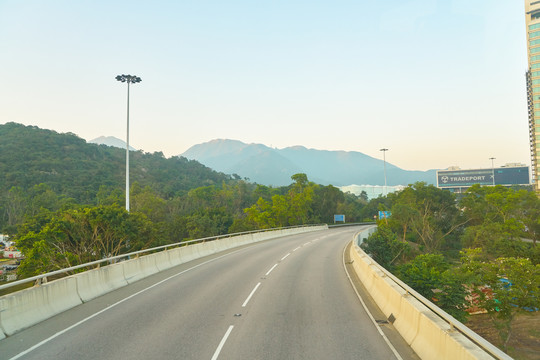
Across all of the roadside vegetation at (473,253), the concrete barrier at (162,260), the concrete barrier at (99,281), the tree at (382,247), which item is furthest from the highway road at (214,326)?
the tree at (382,247)

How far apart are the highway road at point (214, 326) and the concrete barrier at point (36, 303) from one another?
0.80 ft

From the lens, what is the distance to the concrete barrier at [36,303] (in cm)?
819

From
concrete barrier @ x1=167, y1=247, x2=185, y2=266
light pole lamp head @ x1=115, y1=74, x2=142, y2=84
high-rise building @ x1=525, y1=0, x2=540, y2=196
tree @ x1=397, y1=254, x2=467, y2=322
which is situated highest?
high-rise building @ x1=525, y1=0, x2=540, y2=196

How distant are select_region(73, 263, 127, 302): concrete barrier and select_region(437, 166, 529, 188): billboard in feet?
676

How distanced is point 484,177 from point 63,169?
205958 mm

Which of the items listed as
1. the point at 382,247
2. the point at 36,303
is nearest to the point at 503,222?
the point at 382,247

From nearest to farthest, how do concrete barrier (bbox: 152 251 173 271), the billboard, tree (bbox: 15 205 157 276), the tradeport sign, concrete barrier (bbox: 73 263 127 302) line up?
concrete barrier (bbox: 73 263 127 302) < concrete barrier (bbox: 152 251 173 271) < tree (bbox: 15 205 157 276) < the billboard < the tradeport sign

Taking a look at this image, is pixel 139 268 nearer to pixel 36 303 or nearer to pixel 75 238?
pixel 36 303

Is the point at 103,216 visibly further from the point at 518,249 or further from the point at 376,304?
the point at 518,249

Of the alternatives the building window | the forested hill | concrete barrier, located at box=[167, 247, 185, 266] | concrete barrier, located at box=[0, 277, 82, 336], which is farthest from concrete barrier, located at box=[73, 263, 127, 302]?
the building window

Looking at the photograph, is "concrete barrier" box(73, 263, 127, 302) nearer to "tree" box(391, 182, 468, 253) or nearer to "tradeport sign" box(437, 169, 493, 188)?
"tree" box(391, 182, 468, 253)

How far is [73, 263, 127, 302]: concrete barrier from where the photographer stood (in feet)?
37.4

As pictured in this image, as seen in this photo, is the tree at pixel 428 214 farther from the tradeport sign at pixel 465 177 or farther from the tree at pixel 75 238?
the tradeport sign at pixel 465 177

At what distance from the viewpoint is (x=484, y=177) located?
189 metres
